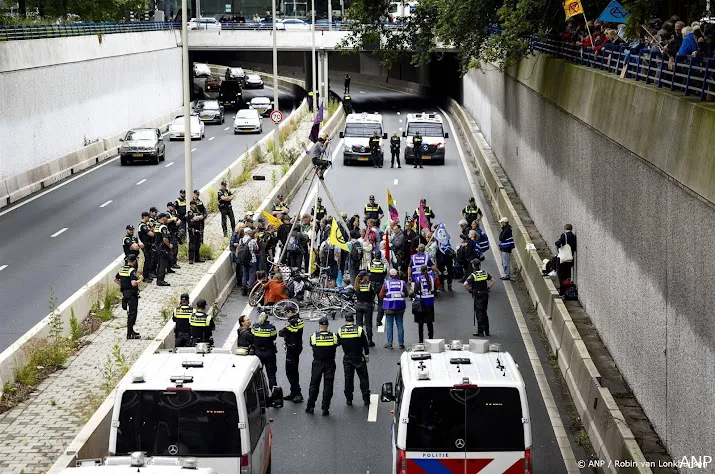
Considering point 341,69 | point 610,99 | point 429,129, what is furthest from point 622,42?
point 341,69

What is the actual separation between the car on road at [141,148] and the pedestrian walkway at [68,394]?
24.3m

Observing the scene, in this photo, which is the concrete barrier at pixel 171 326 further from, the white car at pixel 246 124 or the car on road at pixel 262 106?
the car on road at pixel 262 106

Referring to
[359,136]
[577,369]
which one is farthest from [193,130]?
[577,369]

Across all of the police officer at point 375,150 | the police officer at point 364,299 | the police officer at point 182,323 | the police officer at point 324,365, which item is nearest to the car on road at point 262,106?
the police officer at point 375,150

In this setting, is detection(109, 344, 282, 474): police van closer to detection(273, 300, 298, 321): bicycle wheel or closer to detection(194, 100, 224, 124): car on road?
detection(273, 300, 298, 321): bicycle wheel

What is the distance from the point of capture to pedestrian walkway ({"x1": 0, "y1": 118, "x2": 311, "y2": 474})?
14383mm

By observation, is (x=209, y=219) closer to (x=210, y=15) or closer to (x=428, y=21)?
(x=428, y=21)

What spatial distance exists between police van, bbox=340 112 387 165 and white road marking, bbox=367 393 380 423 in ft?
98.5

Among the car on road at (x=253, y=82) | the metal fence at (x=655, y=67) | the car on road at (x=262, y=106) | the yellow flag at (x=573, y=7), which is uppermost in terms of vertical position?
the yellow flag at (x=573, y=7)

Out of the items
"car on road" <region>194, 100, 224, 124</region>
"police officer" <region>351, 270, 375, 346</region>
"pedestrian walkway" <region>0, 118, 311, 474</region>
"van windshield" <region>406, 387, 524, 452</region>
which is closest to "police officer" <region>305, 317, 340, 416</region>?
"pedestrian walkway" <region>0, 118, 311, 474</region>

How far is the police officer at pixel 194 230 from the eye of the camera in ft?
88.0

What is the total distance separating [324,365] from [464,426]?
18.4 ft

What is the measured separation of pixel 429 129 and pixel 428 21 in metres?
8.43

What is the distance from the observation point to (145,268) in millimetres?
25641
